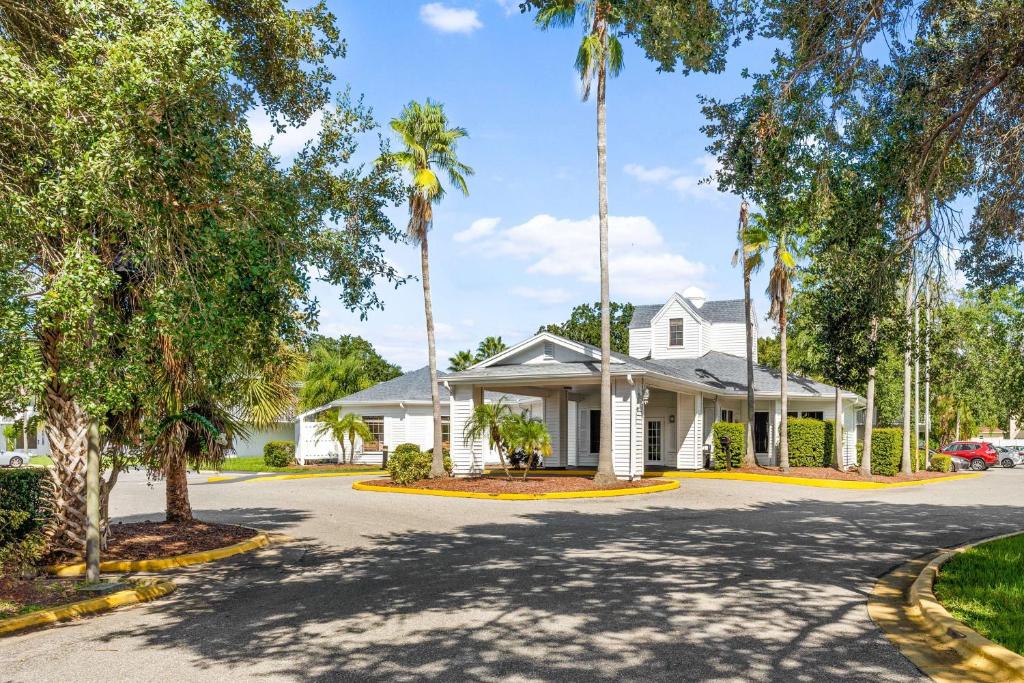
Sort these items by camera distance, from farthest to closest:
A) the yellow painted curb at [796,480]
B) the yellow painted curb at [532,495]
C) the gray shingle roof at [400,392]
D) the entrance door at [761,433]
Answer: the gray shingle roof at [400,392] < the entrance door at [761,433] < the yellow painted curb at [796,480] < the yellow painted curb at [532,495]

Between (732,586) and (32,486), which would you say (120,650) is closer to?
(32,486)

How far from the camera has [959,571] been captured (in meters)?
10.0

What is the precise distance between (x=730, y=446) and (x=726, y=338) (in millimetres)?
10417

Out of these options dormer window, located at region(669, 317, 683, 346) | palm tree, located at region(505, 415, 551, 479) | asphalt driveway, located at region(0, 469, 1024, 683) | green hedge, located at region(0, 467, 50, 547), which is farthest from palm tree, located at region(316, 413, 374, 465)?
green hedge, located at region(0, 467, 50, 547)

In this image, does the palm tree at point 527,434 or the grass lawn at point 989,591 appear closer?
the grass lawn at point 989,591

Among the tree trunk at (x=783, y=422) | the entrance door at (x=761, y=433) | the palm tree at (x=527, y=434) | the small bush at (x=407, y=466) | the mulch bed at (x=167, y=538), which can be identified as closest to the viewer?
the mulch bed at (x=167, y=538)

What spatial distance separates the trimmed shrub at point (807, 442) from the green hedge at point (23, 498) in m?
27.0

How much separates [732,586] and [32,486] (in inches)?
368

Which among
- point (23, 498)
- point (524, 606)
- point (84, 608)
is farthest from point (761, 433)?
point (84, 608)

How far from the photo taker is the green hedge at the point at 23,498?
11062mm

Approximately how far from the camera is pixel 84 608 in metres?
8.85

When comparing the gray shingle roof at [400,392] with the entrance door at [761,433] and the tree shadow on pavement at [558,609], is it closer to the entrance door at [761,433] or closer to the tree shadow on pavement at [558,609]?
the entrance door at [761,433]

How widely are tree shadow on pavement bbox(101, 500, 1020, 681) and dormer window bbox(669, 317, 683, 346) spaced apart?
2521 centimetres

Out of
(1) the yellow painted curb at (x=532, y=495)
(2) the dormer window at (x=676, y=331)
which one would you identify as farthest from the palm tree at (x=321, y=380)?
(1) the yellow painted curb at (x=532, y=495)
